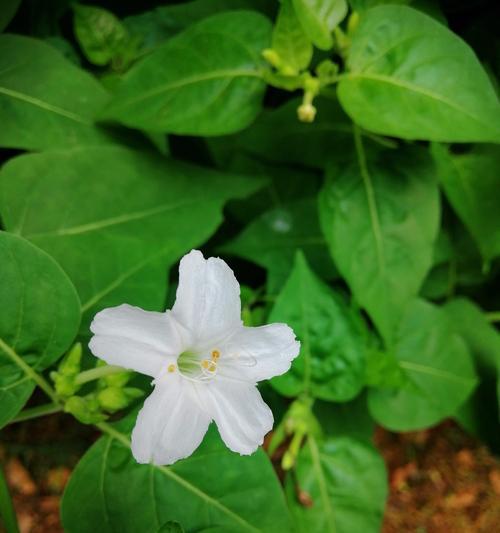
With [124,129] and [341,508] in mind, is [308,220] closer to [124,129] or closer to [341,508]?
[124,129]

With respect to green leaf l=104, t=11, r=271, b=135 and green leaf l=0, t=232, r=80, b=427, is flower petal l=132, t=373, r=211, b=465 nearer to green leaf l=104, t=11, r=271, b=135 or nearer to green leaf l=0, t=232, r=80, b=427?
green leaf l=0, t=232, r=80, b=427

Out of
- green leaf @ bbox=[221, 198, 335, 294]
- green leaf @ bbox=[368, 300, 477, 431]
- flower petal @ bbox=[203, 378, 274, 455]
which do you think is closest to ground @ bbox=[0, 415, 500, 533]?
green leaf @ bbox=[368, 300, 477, 431]

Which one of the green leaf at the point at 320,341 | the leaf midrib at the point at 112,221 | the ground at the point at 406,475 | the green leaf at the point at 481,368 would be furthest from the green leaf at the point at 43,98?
the green leaf at the point at 481,368

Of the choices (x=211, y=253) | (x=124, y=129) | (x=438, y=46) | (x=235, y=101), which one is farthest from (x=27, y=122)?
(x=438, y=46)

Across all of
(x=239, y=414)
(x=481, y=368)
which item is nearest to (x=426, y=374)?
(x=481, y=368)

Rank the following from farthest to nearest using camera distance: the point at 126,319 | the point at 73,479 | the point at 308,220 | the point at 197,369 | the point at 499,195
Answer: the point at 308,220 → the point at 499,195 → the point at 73,479 → the point at 197,369 → the point at 126,319
